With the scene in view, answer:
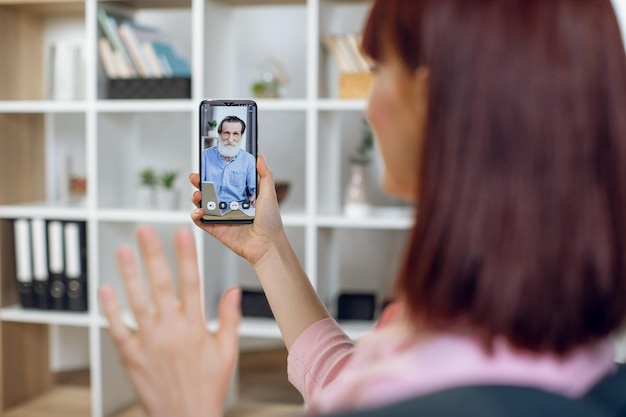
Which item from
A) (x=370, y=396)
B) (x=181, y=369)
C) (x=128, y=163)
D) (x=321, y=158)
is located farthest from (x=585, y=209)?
(x=128, y=163)

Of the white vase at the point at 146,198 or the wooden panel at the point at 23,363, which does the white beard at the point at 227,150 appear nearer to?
the white vase at the point at 146,198

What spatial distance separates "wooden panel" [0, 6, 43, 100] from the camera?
3.12m

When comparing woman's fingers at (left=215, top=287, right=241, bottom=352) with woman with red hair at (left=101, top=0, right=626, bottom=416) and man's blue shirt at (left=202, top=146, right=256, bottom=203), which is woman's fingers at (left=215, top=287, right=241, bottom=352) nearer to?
woman with red hair at (left=101, top=0, right=626, bottom=416)

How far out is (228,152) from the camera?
4.89 feet

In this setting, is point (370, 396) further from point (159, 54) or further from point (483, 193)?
point (159, 54)

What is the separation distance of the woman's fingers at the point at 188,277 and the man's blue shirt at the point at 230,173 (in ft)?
2.53

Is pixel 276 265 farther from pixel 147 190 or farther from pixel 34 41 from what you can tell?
pixel 34 41

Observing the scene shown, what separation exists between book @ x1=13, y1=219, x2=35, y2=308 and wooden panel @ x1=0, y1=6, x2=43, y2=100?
0.47m

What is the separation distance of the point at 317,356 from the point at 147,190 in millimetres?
2219

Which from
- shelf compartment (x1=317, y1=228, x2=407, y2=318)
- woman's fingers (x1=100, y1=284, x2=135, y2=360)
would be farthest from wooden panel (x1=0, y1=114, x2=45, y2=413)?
woman's fingers (x1=100, y1=284, x2=135, y2=360)

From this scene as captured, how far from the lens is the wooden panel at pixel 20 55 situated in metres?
3.12

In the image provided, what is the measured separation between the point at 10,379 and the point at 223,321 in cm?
276

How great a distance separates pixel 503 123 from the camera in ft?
2.06

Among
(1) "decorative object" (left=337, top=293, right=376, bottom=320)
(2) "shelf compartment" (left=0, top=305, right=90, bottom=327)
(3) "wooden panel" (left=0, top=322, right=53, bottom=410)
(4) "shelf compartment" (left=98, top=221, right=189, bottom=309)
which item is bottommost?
(3) "wooden panel" (left=0, top=322, right=53, bottom=410)
